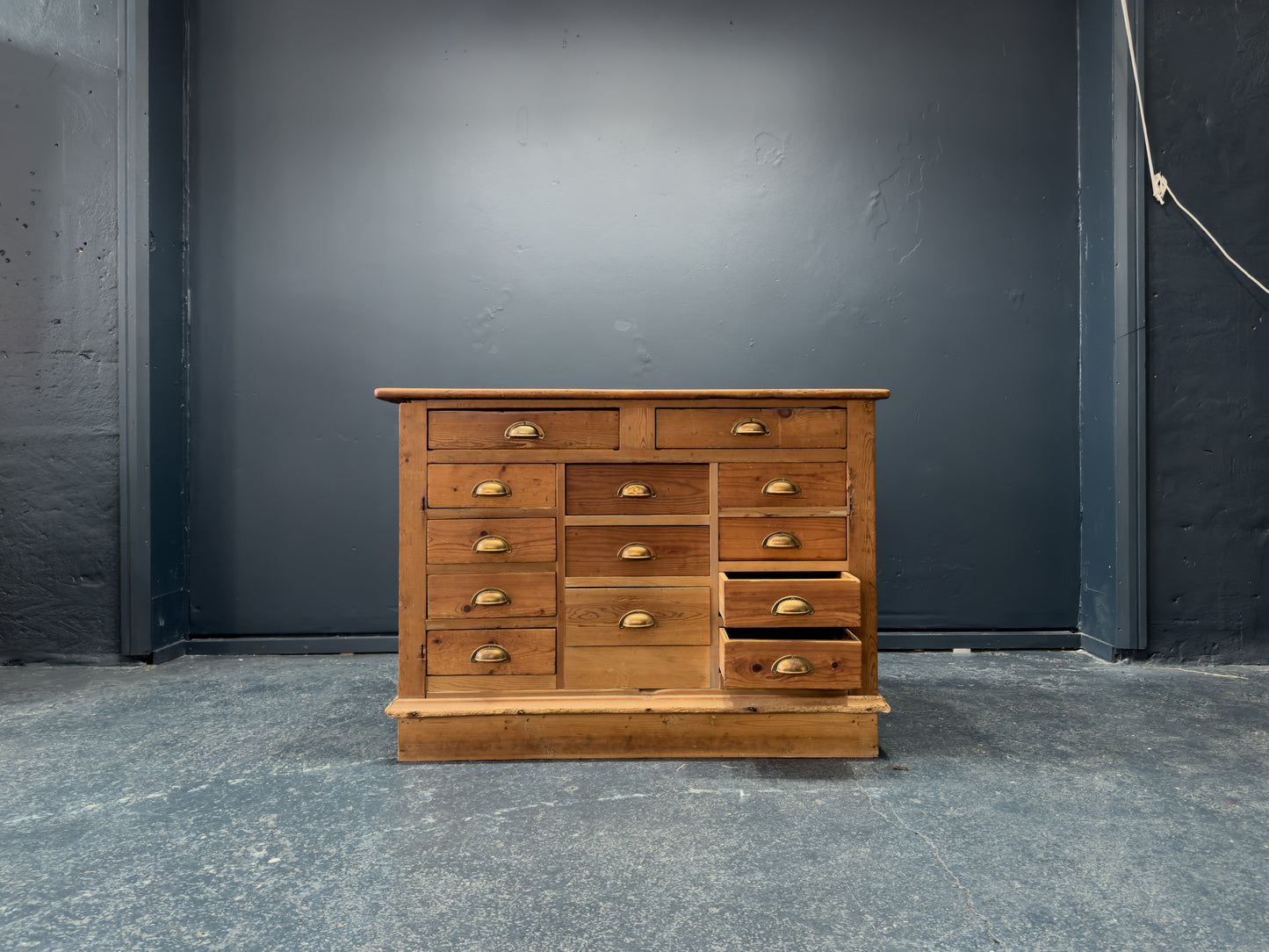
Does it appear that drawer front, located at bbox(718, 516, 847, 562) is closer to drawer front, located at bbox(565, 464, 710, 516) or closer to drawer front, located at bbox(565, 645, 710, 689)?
drawer front, located at bbox(565, 464, 710, 516)

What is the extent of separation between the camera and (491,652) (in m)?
1.70

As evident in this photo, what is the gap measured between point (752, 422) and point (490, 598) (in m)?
0.81

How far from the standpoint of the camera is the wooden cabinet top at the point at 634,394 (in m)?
1.69

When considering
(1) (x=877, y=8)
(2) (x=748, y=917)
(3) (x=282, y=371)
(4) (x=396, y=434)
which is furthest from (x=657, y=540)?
(1) (x=877, y=8)

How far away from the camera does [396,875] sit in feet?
3.80

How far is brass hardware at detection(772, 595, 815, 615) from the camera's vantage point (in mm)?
1579

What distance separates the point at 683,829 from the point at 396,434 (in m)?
1.92

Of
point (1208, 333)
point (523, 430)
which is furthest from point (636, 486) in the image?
point (1208, 333)

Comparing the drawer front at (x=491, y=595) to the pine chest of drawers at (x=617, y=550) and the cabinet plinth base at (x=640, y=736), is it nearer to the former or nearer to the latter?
the pine chest of drawers at (x=617, y=550)

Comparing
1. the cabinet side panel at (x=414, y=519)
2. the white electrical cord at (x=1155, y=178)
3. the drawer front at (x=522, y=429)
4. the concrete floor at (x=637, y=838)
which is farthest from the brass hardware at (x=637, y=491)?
the white electrical cord at (x=1155, y=178)

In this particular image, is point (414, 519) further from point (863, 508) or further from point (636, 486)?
point (863, 508)

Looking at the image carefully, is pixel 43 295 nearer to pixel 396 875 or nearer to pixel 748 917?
pixel 396 875

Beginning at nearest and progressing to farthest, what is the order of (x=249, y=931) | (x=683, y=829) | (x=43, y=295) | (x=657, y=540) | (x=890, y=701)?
(x=249, y=931)
(x=683, y=829)
(x=657, y=540)
(x=890, y=701)
(x=43, y=295)

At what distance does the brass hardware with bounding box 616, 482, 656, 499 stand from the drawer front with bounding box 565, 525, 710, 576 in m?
0.08
